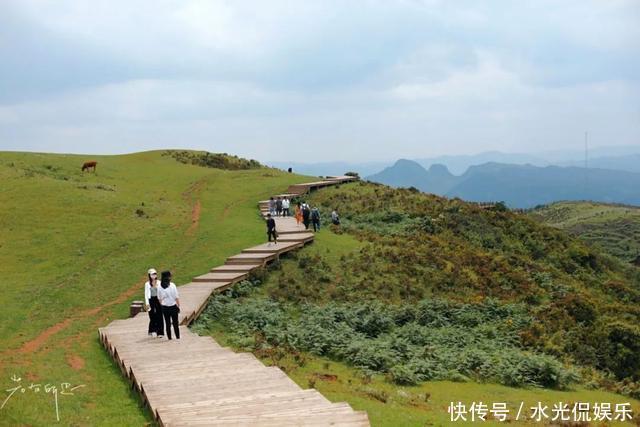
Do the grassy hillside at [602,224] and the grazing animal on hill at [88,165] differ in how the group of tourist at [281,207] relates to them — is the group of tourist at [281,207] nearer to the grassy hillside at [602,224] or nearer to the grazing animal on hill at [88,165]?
the grazing animal on hill at [88,165]

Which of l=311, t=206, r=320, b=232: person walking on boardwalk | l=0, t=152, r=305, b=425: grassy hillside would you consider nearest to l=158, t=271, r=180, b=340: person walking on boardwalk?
l=0, t=152, r=305, b=425: grassy hillside

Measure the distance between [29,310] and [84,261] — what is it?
368 inches

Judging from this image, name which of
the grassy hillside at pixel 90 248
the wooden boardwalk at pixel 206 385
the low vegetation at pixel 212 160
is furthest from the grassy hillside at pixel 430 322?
the low vegetation at pixel 212 160

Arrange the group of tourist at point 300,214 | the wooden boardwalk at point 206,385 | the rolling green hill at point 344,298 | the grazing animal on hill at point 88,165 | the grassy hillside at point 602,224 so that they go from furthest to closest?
the grassy hillside at point 602,224 → the grazing animal on hill at point 88,165 → the group of tourist at point 300,214 → the rolling green hill at point 344,298 → the wooden boardwalk at point 206,385

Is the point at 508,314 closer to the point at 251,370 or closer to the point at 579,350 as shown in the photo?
the point at 579,350

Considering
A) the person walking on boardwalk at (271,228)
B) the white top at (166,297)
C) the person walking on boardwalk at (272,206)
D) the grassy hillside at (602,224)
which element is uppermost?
the person walking on boardwalk at (272,206)

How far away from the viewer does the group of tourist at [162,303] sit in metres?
18.1

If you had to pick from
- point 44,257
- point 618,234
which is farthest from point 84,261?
point 618,234

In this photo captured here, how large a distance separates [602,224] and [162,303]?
13650 centimetres

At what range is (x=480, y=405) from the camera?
52.0ft

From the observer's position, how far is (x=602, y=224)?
13612 centimetres

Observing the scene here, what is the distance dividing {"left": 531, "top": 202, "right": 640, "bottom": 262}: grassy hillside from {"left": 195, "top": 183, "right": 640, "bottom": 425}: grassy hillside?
52.7m

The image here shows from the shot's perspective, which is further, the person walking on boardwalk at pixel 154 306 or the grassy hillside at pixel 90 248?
Answer: the person walking on boardwalk at pixel 154 306

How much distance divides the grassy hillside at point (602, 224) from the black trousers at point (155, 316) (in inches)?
3071
